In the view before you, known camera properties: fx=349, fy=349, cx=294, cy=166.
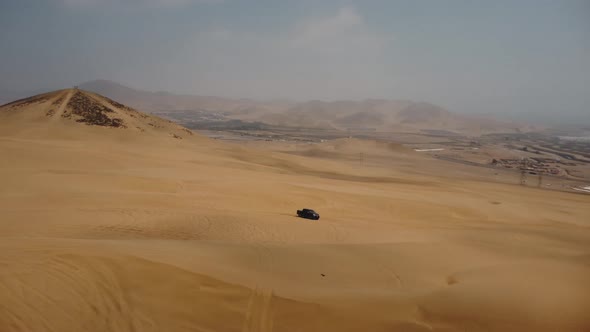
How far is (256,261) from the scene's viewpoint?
857cm

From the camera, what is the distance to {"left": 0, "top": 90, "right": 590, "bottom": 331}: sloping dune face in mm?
5824

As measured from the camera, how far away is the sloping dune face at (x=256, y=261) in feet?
19.1

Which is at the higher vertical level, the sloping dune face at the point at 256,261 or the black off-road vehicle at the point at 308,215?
the sloping dune face at the point at 256,261

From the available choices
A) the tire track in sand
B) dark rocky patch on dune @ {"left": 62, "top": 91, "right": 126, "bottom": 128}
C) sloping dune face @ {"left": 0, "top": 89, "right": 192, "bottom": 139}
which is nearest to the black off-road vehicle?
the tire track in sand

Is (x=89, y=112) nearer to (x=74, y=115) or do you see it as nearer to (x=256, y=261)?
(x=74, y=115)

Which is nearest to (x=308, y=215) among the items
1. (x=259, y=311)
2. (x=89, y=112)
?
(x=259, y=311)

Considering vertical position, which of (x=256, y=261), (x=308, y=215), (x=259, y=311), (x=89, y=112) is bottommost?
(x=308, y=215)

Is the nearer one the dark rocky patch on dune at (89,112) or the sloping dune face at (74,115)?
the sloping dune face at (74,115)

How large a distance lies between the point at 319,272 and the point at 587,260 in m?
7.82

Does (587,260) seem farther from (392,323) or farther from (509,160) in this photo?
(509,160)

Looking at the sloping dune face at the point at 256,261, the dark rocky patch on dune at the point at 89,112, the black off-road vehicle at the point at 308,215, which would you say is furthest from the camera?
the dark rocky patch on dune at the point at 89,112

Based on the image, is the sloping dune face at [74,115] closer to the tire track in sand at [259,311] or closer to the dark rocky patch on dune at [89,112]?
the dark rocky patch on dune at [89,112]

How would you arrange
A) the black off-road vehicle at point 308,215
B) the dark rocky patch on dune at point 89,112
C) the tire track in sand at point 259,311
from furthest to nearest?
the dark rocky patch on dune at point 89,112 < the black off-road vehicle at point 308,215 < the tire track in sand at point 259,311

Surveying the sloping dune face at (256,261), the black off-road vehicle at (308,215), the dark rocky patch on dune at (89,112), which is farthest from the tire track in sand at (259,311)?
the dark rocky patch on dune at (89,112)
